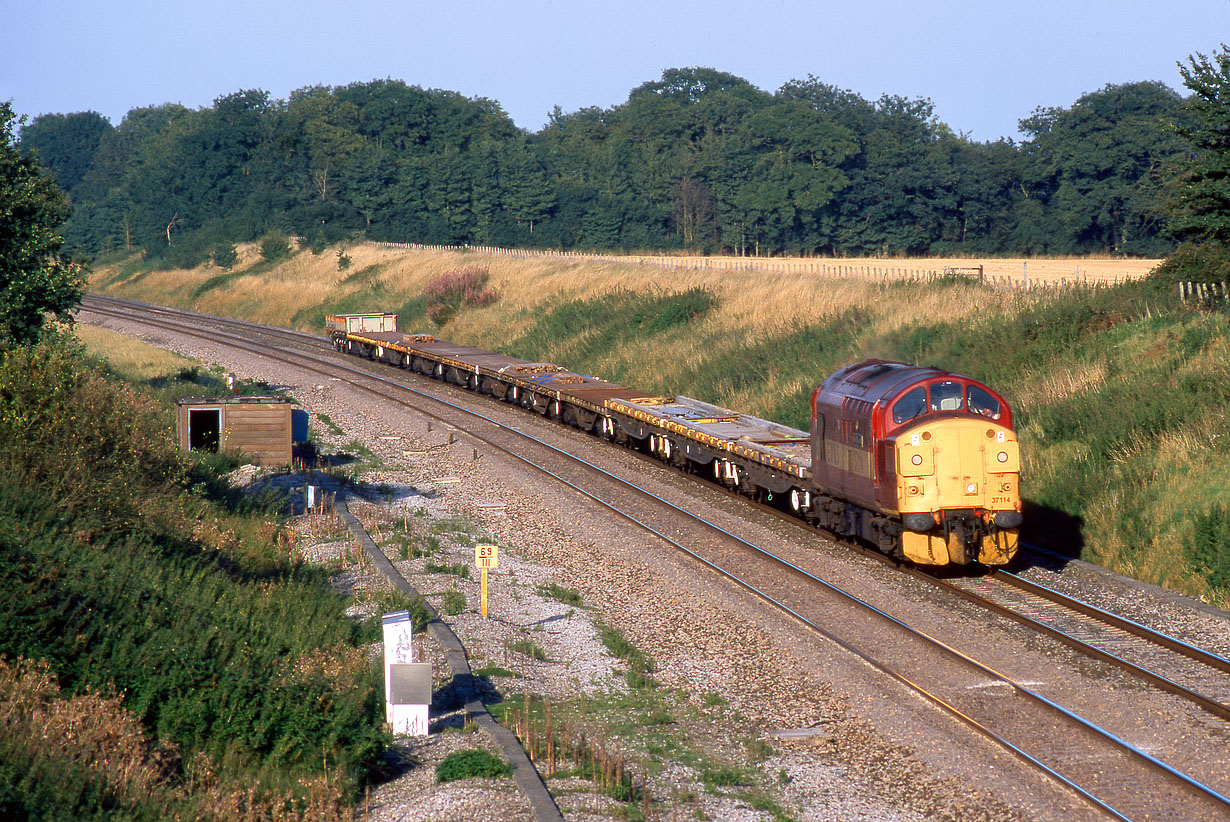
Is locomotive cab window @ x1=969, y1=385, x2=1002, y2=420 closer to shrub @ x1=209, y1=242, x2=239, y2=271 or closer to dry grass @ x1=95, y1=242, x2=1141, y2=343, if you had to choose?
dry grass @ x1=95, y1=242, x2=1141, y2=343

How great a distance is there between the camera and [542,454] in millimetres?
25594

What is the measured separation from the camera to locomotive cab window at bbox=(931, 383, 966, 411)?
52.3 ft

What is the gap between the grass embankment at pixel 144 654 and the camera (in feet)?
27.6

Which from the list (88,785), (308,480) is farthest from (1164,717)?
(308,480)

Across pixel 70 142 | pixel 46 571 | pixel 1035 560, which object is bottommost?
pixel 1035 560

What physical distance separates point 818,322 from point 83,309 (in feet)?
147

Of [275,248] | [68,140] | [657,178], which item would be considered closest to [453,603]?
[275,248]

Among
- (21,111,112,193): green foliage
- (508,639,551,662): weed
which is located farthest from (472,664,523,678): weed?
(21,111,112,193): green foliage

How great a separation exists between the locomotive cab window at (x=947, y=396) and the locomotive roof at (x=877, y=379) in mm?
145

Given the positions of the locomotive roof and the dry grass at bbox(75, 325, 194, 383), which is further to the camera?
the dry grass at bbox(75, 325, 194, 383)

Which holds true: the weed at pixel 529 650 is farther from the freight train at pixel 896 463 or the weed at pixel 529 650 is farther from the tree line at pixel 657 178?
the tree line at pixel 657 178

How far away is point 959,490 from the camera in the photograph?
15.6m

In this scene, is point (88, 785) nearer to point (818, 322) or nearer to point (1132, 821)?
point (1132, 821)

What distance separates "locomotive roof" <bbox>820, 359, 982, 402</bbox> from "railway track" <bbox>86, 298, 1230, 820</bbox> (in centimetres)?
271
